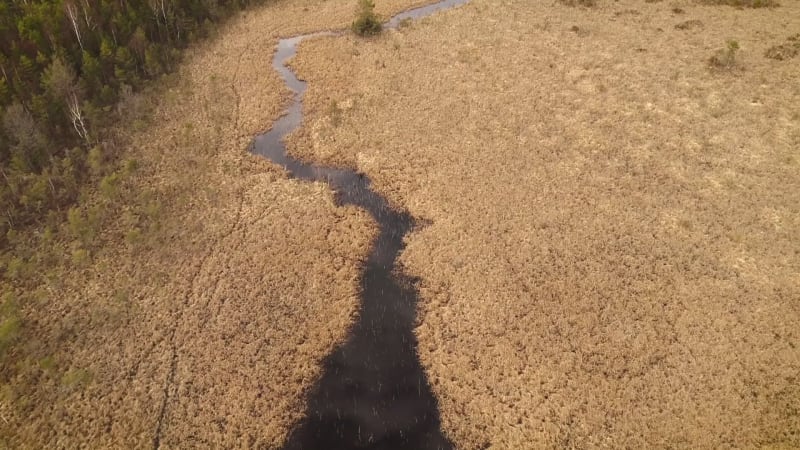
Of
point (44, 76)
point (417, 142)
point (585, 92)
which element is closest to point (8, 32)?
point (44, 76)

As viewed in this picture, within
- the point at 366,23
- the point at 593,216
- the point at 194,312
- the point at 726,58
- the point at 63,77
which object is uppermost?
the point at 63,77

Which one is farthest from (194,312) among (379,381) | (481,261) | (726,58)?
(726,58)

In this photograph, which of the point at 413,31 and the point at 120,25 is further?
the point at 413,31

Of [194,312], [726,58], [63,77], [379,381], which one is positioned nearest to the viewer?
[379,381]

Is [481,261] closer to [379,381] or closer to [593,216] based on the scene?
[593,216]

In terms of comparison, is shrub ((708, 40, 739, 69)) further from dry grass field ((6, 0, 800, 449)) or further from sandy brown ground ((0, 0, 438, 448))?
sandy brown ground ((0, 0, 438, 448))

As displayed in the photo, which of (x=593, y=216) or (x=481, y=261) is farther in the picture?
(x=593, y=216)

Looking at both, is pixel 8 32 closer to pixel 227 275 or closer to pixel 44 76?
pixel 44 76
